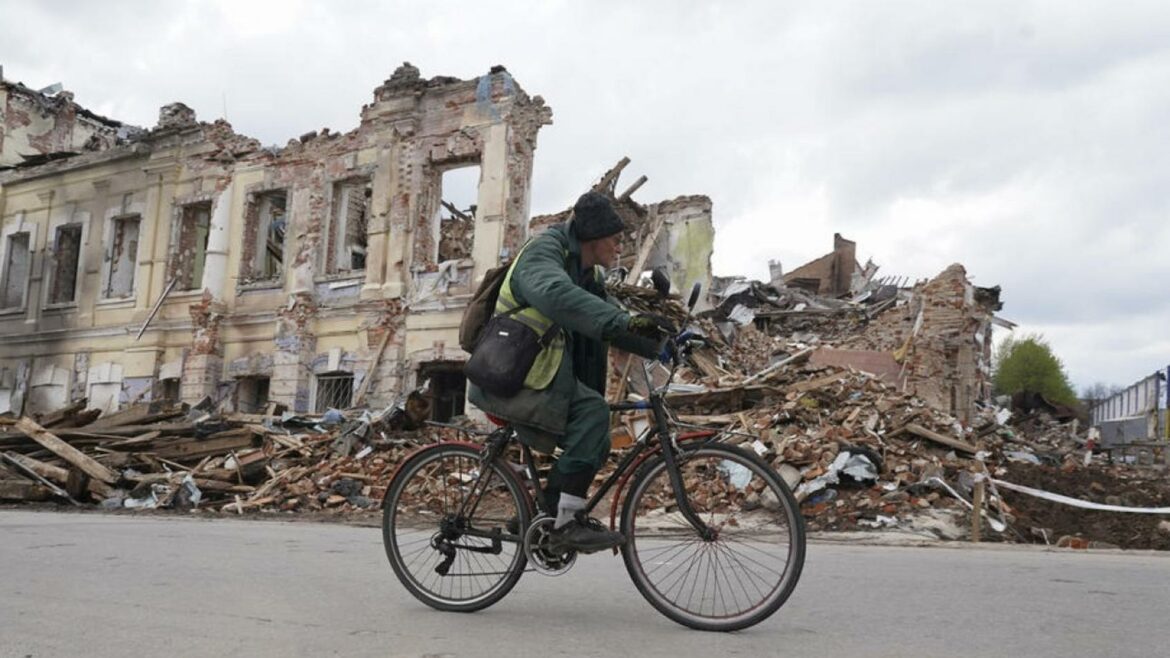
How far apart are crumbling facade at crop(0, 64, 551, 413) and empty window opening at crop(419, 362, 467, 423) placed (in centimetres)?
7

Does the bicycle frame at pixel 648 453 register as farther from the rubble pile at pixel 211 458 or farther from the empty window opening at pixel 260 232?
the empty window opening at pixel 260 232

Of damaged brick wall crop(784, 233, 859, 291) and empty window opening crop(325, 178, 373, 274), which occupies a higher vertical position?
damaged brick wall crop(784, 233, 859, 291)

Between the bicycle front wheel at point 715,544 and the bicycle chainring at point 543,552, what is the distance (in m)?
0.25

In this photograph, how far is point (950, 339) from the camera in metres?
20.5

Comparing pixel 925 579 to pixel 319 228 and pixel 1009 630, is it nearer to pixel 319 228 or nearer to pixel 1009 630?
pixel 1009 630

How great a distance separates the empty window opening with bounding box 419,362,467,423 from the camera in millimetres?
18172

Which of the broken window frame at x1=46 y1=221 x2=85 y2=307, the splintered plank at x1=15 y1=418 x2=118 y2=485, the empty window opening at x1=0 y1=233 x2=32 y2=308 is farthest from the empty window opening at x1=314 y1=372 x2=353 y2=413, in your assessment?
the empty window opening at x1=0 y1=233 x2=32 y2=308

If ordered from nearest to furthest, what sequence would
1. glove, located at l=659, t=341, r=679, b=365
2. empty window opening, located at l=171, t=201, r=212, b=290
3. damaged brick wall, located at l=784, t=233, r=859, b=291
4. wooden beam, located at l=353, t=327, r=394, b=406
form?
glove, located at l=659, t=341, r=679, b=365 → wooden beam, located at l=353, t=327, r=394, b=406 → empty window opening, located at l=171, t=201, r=212, b=290 → damaged brick wall, located at l=784, t=233, r=859, b=291

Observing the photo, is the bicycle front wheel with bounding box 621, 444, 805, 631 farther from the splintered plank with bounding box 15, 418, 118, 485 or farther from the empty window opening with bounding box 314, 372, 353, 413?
the empty window opening with bounding box 314, 372, 353, 413

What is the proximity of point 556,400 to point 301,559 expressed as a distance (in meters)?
2.93

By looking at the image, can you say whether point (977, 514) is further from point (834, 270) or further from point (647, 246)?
point (834, 270)

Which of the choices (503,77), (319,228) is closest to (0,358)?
(319,228)

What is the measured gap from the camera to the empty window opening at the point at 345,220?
20.0 m

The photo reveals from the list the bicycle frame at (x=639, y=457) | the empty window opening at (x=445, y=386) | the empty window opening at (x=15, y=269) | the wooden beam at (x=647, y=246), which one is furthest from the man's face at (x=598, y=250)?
the empty window opening at (x=15, y=269)
